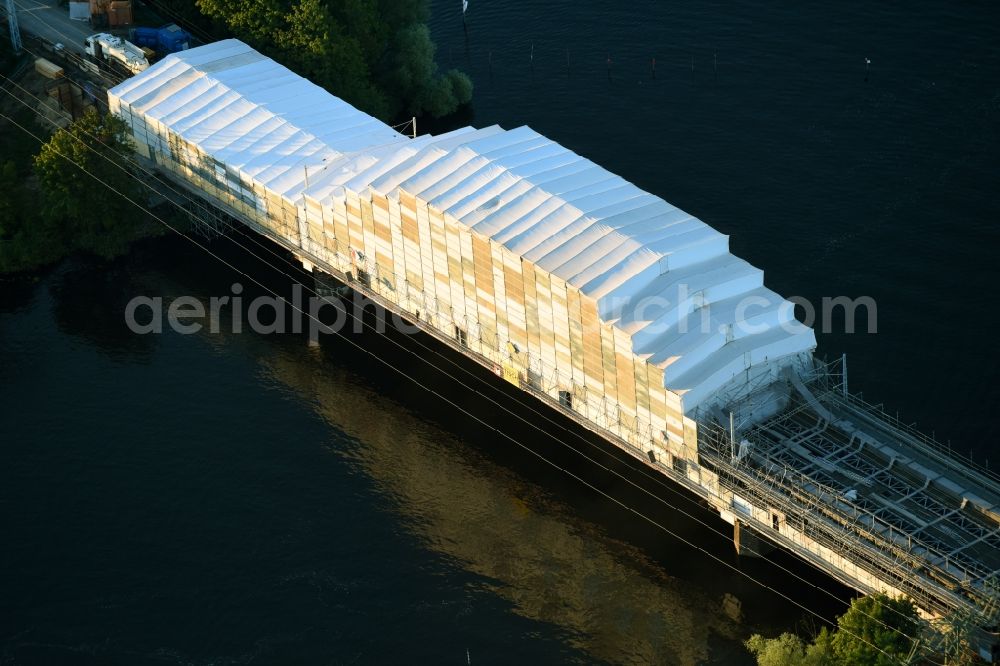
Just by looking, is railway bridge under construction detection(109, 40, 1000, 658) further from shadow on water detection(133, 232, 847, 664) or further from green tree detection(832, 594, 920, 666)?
shadow on water detection(133, 232, 847, 664)

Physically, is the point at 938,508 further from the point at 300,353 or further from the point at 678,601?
the point at 300,353

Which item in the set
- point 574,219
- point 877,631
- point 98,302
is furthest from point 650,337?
point 98,302

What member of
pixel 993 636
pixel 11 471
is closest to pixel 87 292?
pixel 11 471

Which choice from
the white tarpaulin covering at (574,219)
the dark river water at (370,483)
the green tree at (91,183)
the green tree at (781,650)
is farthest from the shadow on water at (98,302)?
the green tree at (781,650)

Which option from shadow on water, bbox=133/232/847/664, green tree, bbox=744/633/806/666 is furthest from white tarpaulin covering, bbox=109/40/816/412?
green tree, bbox=744/633/806/666

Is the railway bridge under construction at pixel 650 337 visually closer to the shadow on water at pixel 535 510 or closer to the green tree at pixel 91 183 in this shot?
the shadow on water at pixel 535 510

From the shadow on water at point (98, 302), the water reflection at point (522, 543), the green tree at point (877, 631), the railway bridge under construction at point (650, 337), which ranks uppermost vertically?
the railway bridge under construction at point (650, 337)

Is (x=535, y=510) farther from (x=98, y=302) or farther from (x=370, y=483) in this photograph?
(x=98, y=302)
